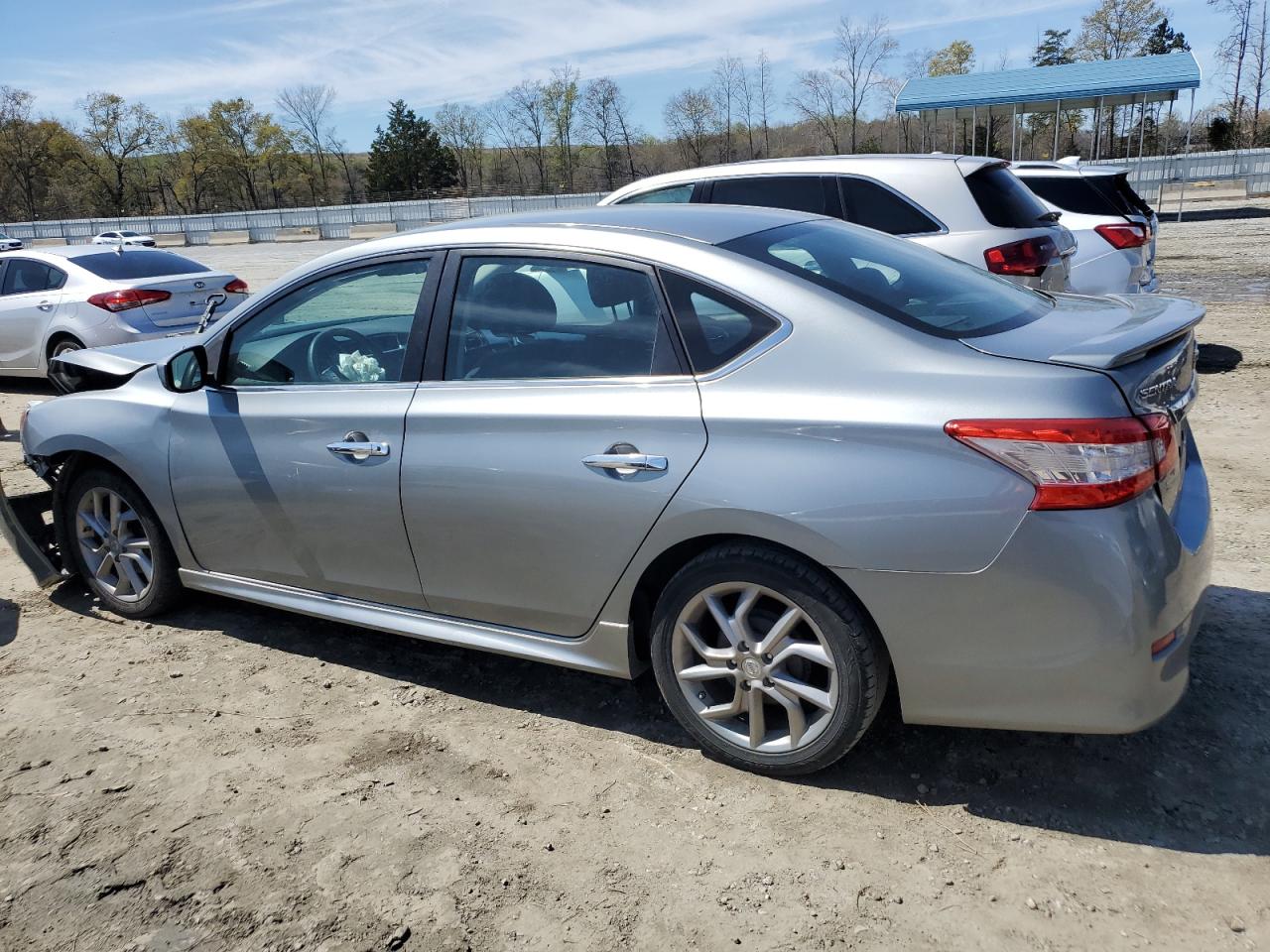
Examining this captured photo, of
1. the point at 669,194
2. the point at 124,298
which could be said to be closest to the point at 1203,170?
the point at 669,194

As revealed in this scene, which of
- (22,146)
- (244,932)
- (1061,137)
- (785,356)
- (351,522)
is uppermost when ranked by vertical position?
(22,146)

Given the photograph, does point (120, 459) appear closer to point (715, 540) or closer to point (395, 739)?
point (395, 739)

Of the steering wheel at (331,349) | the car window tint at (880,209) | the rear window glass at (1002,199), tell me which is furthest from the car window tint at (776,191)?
the steering wheel at (331,349)

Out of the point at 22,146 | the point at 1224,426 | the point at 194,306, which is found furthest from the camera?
the point at 22,146

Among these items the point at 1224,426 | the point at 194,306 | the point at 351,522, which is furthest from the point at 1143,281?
the point at 194,306

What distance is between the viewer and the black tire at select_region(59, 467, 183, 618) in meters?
4.29

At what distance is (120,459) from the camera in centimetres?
423

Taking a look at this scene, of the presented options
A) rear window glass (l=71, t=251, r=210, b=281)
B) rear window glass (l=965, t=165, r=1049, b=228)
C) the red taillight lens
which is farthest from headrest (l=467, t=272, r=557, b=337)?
rear window glass (l=71, t=251, r=210, b=281)

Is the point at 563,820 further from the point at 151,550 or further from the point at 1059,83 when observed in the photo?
the point at 1059,83

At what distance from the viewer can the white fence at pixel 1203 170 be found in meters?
31.4

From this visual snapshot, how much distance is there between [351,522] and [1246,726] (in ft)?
10.1

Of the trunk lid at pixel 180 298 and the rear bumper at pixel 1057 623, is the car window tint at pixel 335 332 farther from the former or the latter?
the trunk lid at pixel 180 298

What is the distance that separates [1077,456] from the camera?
2445 mm

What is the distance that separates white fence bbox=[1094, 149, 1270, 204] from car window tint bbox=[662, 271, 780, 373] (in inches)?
1272
